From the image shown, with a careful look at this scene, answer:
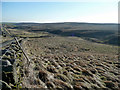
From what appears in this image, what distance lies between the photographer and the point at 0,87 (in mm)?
3582

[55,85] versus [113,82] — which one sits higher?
[55,85]

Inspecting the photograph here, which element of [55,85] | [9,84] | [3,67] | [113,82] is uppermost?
[3,67]

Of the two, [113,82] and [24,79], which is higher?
[24,79]

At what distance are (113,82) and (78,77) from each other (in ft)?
7.42

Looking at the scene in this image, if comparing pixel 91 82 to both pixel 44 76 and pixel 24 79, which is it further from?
pixel 24 79

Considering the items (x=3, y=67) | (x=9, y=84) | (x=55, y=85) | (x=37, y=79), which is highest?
(x=3, y=67)

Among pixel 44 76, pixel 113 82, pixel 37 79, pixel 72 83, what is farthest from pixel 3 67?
pixel 113 82

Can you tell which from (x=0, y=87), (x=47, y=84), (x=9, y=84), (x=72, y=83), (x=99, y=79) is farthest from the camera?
(x=99, y=79)

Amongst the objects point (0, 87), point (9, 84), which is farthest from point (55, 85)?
point (0, 87)

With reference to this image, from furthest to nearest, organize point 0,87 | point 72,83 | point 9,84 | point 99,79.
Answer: point 99,79, point 72,83, point 9,84, point 0,87

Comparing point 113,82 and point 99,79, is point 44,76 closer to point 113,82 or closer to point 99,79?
point 99,79

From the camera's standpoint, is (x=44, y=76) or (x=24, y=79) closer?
(x=24, y=79)

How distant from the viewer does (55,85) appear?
4.78 metres

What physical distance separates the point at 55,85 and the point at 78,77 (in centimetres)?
181
